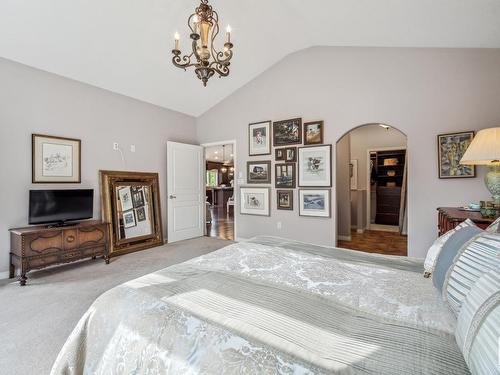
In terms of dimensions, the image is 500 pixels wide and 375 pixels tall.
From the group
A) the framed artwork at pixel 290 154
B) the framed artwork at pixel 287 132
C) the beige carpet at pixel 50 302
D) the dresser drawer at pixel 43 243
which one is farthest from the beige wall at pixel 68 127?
the framed artwork at pixel 290 154

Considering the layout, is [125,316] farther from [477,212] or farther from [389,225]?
[389,225]

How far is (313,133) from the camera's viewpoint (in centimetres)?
428

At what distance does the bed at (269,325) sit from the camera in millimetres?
750

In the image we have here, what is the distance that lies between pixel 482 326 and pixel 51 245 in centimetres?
401

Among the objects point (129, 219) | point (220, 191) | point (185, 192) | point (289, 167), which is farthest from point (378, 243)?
point (220, 191)

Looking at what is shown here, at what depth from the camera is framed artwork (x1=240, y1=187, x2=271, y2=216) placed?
478 cm

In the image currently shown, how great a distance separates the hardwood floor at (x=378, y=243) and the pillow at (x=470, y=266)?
3.54 meters

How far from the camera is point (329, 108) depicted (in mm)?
4156

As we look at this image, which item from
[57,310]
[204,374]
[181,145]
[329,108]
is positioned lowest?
[57,310]

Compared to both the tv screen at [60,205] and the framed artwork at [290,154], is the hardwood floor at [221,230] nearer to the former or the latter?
the framed artwork at [290,154]

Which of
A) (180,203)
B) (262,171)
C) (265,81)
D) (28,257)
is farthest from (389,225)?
(28,257)

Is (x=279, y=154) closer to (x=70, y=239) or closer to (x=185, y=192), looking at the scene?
(x=185, y=192)

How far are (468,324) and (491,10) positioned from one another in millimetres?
3248

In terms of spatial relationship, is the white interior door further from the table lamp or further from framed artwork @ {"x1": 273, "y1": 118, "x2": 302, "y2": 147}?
the table lamp
